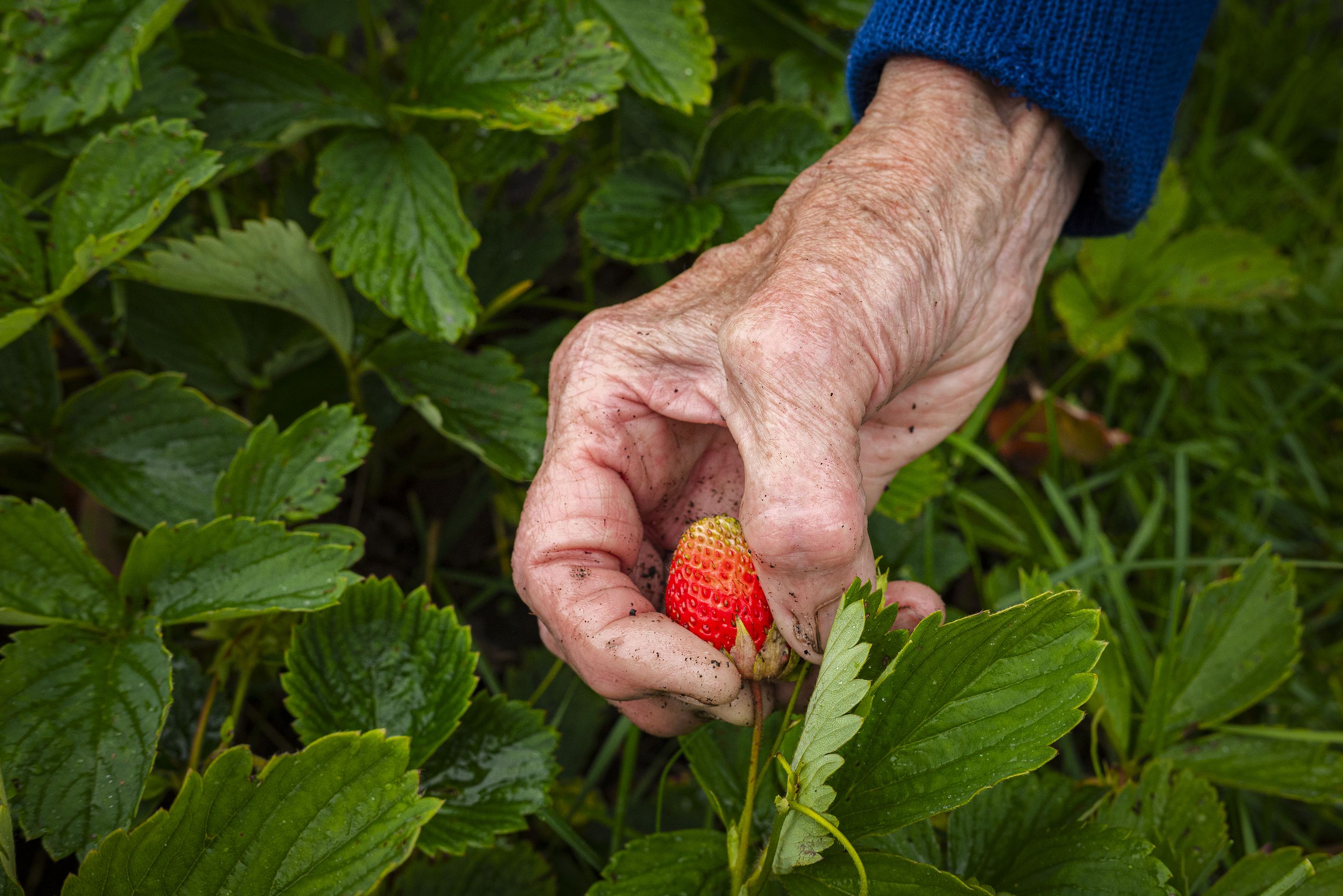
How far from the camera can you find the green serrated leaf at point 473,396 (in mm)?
1415

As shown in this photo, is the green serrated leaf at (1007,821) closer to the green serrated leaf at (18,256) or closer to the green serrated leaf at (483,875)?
the green serrated leaf at (483,875)

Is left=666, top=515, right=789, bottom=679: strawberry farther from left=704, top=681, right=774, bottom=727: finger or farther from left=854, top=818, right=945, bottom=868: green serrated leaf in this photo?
left=854, top=818, right=945, bottom=868: green serrated leaf

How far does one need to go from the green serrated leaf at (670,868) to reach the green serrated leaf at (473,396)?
56cm

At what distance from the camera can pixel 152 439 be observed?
1.36 m

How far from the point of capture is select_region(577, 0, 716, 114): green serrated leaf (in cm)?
148

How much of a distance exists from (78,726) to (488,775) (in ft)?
1.59

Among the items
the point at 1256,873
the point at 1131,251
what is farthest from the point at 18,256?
the point at 1131,251

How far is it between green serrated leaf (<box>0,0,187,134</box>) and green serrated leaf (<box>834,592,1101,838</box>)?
51.8 inches

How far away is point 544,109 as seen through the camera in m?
1.39

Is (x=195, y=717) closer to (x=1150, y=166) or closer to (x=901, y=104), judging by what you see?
(x=901, y=104)

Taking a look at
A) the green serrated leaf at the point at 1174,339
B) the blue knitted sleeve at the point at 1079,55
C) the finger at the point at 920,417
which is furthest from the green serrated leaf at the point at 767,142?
the green serrated leaf at the point at 1174,339

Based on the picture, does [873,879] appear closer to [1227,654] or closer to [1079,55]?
[1227,654]

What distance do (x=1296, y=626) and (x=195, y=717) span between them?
1.65 metres

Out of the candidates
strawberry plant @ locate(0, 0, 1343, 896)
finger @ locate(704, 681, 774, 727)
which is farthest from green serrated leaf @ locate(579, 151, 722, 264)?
finger @ locate(704, 681, 774, 727)
